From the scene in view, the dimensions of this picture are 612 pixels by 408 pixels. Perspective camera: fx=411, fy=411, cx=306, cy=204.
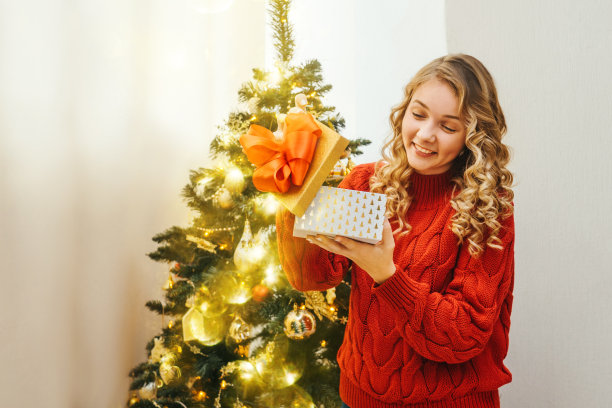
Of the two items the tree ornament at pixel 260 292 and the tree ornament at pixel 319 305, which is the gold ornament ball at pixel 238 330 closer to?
the tree ornament at pixel 260 292

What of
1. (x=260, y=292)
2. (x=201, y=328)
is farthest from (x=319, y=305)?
(x=201, y=328)

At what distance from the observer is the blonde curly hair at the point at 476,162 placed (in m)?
0.83

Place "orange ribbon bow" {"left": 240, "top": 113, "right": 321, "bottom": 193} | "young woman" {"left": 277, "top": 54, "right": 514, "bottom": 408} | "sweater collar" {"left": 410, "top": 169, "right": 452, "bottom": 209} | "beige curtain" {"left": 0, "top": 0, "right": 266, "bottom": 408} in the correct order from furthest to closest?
"beige curtain" {"left": 0, "top": 0, "right": 266, "bottom": 408}
"sweater collar" {"left": 410, "top": 169, "right": 452, "bottom": 209}
"young woman" {"left": 277, "top": 54, "right": 514, "bottom": 408}
"orange ribbon bow" {"left": 240, "top": 113, "right": 321, "bottom": 193}

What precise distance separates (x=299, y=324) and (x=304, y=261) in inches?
16.9

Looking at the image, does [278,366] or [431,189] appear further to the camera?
[278,366]

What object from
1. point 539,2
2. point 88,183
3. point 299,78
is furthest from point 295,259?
→ point 539,2

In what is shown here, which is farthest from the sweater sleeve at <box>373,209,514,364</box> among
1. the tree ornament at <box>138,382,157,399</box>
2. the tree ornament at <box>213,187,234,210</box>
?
the tree ornament at <box>138,382,157,399</box>

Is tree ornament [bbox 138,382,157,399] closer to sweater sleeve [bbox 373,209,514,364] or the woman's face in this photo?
sweater sleeve [bbox 373,209,514,364]

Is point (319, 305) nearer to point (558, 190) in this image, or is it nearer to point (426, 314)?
point (426, 314)

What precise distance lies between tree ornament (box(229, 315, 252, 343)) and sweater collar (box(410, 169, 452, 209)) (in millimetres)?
696

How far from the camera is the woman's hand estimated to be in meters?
0.70

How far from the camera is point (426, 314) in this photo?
0.75 metres

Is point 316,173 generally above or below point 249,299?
above

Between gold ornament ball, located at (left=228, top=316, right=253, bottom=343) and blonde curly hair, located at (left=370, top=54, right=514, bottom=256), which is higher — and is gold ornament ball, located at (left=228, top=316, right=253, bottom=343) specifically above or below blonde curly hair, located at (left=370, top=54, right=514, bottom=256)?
below
